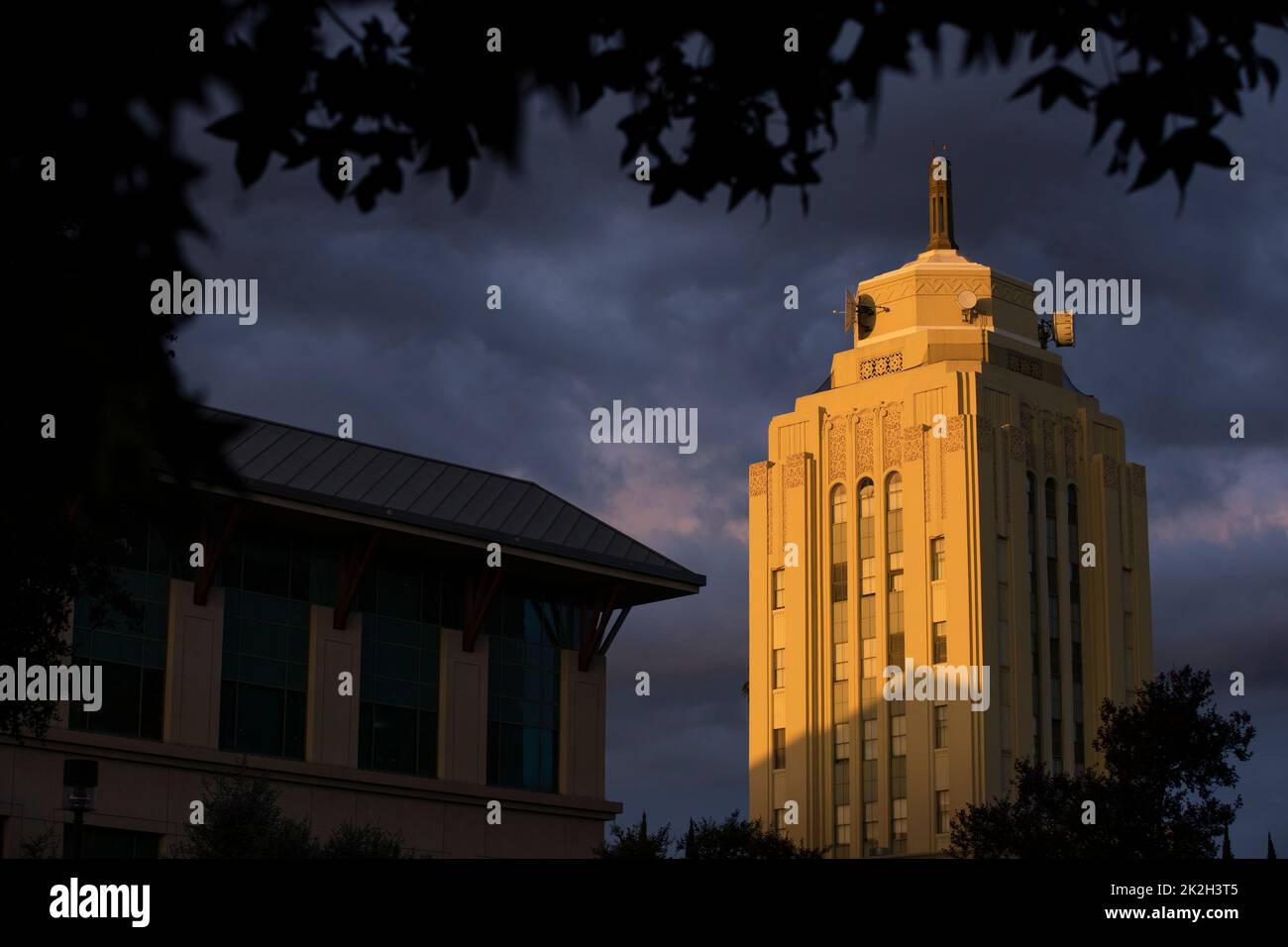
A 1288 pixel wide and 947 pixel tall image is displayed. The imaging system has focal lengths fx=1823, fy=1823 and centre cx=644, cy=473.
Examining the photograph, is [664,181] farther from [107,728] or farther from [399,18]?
[107,728]

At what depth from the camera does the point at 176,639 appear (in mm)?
48344

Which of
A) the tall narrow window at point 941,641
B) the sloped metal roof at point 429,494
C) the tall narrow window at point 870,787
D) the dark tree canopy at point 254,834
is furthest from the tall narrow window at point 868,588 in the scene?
the dark tree canopy at point 254,834

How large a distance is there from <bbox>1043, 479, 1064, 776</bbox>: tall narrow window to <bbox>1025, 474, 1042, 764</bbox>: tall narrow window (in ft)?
2.84

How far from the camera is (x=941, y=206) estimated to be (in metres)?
108

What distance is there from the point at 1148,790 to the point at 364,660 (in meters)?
22.0

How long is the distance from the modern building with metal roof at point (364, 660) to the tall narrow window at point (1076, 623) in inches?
1743

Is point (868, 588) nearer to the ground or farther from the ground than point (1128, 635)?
farther from the ground

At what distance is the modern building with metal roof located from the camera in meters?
47.3

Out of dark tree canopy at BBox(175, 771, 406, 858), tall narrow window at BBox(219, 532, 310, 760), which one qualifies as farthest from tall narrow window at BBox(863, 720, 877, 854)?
dark tree canopy at BBox(175, 771, 406, 858)

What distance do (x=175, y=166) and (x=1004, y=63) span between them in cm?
268

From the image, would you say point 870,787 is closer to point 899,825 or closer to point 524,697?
point 899,825

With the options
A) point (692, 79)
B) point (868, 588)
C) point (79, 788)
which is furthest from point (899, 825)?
point (692, 79)

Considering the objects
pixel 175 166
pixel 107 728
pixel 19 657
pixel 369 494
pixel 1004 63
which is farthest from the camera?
pixel 369 494
